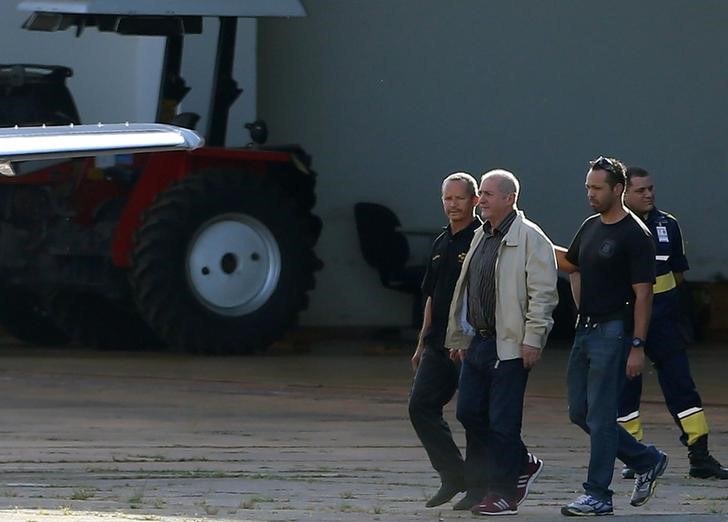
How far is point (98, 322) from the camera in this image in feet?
51.0

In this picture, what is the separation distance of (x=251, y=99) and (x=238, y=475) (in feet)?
26.8

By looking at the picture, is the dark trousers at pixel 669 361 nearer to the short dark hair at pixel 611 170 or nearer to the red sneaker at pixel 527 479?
the red sneaker at pixel 527 479

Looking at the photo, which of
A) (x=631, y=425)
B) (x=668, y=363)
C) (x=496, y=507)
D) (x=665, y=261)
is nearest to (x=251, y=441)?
(x=631, y=425)

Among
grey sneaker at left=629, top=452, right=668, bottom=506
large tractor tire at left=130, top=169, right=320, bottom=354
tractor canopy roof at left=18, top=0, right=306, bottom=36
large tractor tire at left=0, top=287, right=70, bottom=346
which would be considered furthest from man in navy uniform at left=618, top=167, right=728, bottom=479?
large tractor tire at left=0, top=287, right=70, bottom=346

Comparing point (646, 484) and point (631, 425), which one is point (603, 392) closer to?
point (646, 484)

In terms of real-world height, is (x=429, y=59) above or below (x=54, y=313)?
above

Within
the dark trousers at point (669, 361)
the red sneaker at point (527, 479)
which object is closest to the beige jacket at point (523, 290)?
the red sneaker at point (527, 479)

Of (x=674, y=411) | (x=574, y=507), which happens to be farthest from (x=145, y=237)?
(x=574, y=507)

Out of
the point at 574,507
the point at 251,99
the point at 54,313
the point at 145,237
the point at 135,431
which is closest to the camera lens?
the point at 574,507

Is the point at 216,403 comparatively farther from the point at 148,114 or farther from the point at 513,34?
the point at 513,34

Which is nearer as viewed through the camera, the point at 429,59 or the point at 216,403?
the point at 216,403

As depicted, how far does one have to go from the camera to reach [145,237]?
14.2m

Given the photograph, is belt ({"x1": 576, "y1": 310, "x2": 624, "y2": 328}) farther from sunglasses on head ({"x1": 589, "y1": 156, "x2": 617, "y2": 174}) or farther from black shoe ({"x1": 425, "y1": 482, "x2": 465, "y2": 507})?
black shoe ({"x1": 425, "y1": 482, "x2": 465, "y2": 507})

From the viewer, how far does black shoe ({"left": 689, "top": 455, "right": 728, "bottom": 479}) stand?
29.6ft
